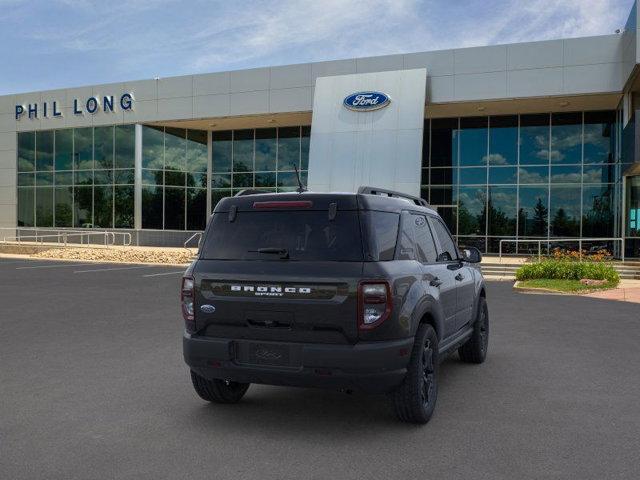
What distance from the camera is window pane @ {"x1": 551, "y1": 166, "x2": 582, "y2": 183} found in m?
27.4

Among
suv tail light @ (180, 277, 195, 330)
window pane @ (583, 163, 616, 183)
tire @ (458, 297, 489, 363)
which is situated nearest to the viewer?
suv tail light @ (180, 277, 195, 330)

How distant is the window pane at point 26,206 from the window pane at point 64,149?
266cm

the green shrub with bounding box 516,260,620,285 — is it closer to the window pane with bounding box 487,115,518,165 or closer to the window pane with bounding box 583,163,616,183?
the window pane with bounding box 583,163,616,183

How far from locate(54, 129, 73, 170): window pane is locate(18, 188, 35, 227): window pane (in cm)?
266

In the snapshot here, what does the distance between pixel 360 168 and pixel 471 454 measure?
22354 millimetres

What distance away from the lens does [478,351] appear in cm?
702

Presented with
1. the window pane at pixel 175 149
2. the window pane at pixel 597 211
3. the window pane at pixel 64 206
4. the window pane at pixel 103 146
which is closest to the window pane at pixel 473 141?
the window pane at pixel 597 211

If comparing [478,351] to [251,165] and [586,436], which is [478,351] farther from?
[251,165]

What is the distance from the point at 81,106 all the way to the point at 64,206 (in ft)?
18.9

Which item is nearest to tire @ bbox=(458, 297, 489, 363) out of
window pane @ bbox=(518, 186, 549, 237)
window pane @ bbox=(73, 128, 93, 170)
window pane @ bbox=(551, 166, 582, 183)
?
window pane @ bbox=(518, 186, 549, 237)

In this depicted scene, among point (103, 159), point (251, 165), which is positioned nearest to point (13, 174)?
point (103, 159)

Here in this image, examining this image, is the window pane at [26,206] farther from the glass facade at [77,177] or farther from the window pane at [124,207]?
the window pane at [124,207]

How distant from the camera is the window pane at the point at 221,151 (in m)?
34.8

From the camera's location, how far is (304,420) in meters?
5.00
